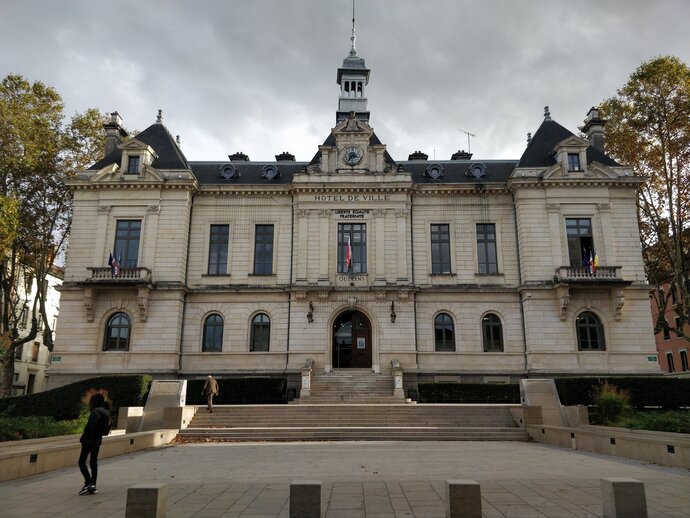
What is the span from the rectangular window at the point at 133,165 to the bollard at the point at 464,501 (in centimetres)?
2923

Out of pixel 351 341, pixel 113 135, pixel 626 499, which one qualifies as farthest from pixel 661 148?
pixel 113 135

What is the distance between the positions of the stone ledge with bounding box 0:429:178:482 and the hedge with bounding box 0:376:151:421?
6.92m

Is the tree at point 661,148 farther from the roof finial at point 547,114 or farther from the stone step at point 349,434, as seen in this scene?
the stone step at point 349,434

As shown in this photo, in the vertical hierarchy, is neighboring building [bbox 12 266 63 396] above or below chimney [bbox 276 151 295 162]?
below

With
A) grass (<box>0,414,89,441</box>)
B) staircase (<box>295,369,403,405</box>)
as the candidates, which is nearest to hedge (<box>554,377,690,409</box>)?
staircase (<box>295,369,403,405</box>)

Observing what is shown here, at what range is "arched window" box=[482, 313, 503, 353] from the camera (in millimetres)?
29719

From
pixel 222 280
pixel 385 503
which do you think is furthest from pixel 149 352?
pixel 385 503

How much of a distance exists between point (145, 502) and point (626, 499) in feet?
22.2

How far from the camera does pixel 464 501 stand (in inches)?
283

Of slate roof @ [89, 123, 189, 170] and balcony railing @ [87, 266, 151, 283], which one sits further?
slate roof @ [89, 123, 189, 170]

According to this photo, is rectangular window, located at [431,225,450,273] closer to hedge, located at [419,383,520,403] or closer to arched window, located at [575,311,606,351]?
hedge, located at [419,383,520,403]

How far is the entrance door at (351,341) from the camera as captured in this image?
97.8ft

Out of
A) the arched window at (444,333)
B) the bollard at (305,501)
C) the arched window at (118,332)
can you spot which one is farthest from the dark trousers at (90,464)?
the arched window at (444,333)

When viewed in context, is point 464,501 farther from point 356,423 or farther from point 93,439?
point 356,423
